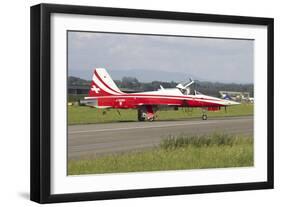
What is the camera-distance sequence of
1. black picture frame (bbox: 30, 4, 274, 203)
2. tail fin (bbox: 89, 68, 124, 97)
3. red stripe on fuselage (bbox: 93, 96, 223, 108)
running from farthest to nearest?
1. red stripe on fuselage (bbox: 93, 96, 223, 108)
2. tail fin (bbox: 89, 68, 124, 97)
3. black picture frame (bbox: 30, 4, 274, 203)

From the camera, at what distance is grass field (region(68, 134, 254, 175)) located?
9.59m

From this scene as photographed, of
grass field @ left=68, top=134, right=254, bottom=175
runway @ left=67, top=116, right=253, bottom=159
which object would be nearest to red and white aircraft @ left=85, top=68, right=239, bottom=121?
runway @ left=67, top=116, right=253, bottom=159

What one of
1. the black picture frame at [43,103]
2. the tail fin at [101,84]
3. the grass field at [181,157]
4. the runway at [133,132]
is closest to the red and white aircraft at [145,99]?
the tail fin at [101,84]

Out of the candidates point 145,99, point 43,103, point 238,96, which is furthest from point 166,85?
point 43,103

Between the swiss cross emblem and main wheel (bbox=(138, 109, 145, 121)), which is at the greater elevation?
the swiss cross emblem

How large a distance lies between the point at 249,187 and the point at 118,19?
9.91ft

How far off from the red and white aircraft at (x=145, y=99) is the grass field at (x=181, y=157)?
413 mm

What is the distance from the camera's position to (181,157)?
33.4 feet

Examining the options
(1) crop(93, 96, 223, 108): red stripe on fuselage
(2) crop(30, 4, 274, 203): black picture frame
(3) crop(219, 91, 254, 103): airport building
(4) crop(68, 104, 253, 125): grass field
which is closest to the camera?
(2) crop(30, 4, 274, 203): black picture frame

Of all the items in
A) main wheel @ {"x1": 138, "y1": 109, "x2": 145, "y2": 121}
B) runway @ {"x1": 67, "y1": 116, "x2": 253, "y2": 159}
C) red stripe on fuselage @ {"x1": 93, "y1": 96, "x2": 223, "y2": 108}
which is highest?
red stripe on fuselage @ {"x1": 93, "y1": 96, "x2": 223, "y2": 108}

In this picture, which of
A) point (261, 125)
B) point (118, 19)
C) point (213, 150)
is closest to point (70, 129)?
point (118, 19)

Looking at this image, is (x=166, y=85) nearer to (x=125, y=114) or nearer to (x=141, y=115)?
(x=141, y=115)

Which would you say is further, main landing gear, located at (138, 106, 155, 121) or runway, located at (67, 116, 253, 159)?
main landing gear, located at (138, 106, 155, 121)

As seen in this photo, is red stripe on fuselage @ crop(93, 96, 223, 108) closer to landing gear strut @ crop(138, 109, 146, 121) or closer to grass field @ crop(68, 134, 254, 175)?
landing gear strut @ crop(138, 109, 146, 121)
